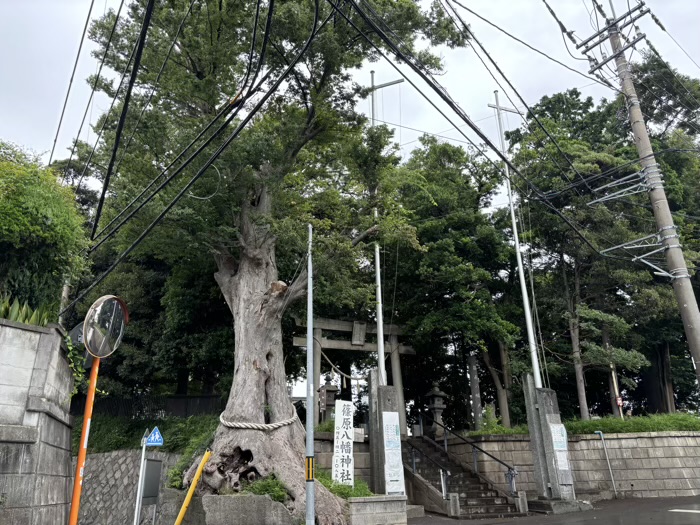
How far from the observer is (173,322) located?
1600 cm

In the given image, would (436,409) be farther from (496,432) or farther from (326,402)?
(326,402)

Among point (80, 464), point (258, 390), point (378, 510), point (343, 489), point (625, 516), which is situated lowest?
point (625, 516)

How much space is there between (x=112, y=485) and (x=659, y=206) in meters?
16.6

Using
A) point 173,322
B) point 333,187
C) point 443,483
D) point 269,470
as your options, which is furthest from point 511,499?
point 173,322

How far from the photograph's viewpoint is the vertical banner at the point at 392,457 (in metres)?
10.4

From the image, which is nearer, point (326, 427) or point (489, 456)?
point (326, 427)

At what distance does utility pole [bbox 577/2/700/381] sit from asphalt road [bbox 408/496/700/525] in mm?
2796

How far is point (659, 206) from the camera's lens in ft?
31.0

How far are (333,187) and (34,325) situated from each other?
10270mm

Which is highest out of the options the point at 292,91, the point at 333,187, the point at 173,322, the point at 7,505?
the point at 292,91

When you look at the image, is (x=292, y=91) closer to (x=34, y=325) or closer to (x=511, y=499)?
(x=34, y=325)

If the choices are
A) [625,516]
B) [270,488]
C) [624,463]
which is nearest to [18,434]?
[270,488]

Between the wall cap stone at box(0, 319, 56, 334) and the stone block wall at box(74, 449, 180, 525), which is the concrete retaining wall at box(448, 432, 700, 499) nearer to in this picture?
the stone block wall at box(74, 449, 180, 525)

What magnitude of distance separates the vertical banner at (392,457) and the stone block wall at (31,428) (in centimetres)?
611
